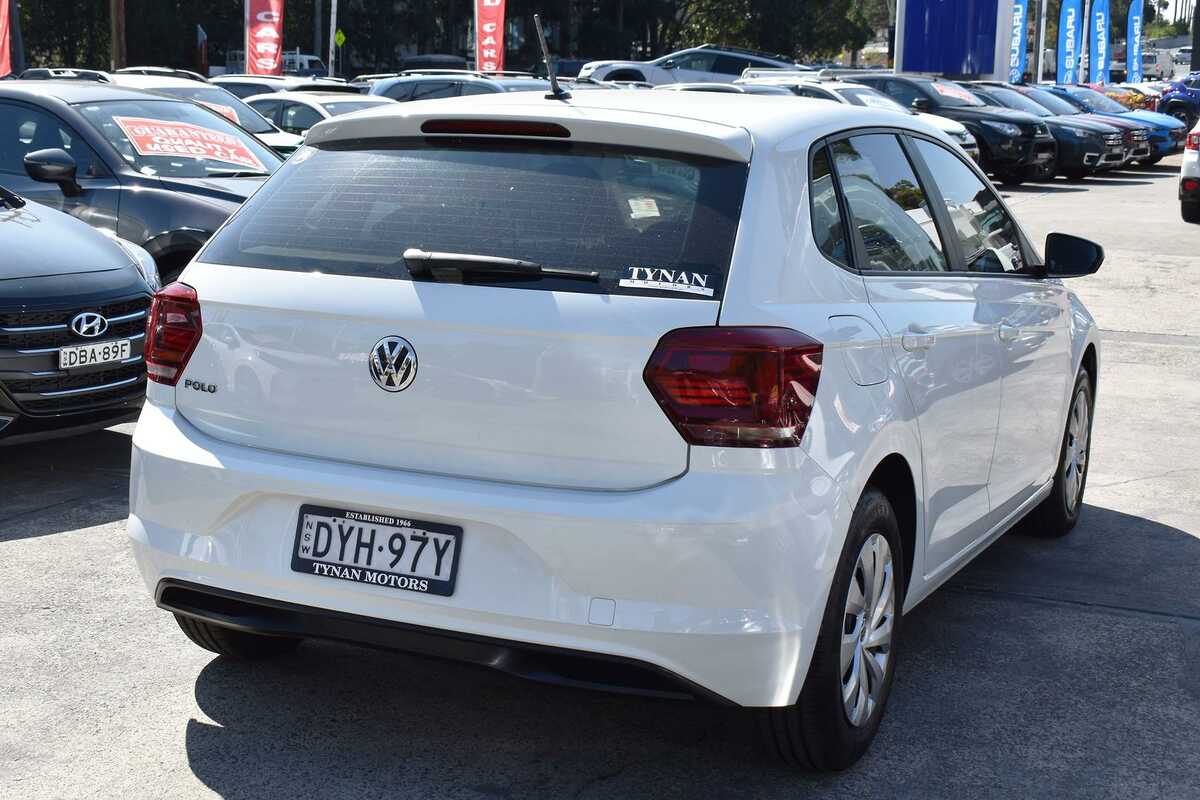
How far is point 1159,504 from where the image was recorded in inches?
259

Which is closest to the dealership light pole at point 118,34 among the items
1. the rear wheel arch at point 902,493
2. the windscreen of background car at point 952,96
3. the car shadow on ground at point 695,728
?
the windscreen of background car at point 952,96

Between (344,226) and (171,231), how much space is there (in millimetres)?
5513

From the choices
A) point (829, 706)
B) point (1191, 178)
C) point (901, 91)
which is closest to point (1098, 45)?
point (901, 91)

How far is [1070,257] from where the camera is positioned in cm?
525

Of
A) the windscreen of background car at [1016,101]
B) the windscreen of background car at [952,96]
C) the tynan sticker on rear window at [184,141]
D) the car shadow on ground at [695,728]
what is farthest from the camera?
the windscreen of background car at [1016,101]

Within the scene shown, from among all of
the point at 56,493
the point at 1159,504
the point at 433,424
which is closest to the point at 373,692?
the point at 433,424

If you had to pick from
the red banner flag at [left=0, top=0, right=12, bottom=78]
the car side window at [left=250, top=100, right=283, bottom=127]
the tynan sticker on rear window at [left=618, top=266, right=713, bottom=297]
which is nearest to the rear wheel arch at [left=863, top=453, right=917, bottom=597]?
the tynan sticker on rear window at [left=618, top=266, right=713, bottom=297]

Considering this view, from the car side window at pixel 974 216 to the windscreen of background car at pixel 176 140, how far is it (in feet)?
19.0

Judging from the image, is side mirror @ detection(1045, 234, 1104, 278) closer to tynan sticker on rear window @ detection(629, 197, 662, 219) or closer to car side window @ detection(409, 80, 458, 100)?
tynan sticker on rear window @ detection(629, 197, 662, 219)

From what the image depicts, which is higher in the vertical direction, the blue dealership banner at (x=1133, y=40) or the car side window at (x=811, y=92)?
the blue dealership banner at (x=1133, y=40)

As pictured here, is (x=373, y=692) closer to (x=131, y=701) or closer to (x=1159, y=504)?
(x=131, y=701)

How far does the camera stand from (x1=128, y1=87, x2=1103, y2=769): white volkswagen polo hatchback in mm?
3260

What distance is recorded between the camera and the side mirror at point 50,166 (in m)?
8.51

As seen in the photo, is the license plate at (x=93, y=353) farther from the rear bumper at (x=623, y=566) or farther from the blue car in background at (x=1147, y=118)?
the blue car in background at (x=1147, y=118)
